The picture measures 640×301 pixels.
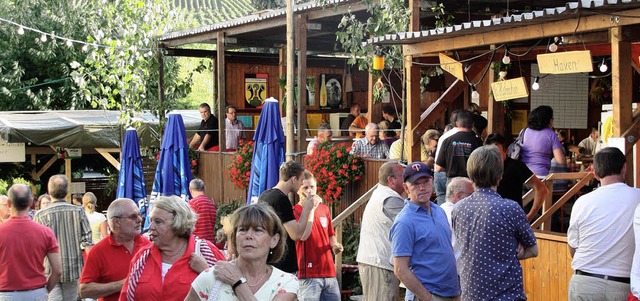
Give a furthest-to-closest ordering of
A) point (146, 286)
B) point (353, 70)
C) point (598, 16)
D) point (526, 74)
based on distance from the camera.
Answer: point (353, 70) → point (526, 74) → point (598, 16) → point (146, 286)

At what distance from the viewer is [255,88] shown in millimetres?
21969

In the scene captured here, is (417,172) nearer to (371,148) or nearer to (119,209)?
→ (119,209)

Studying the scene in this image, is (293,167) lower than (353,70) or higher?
lower

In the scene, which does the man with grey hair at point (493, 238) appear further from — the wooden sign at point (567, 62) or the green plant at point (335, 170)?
the green plant at point (335, 170)

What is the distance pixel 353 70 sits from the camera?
2192 centimetres

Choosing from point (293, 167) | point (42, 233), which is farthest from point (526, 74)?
point (42, 233)

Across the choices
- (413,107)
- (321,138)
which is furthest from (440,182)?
(321,138)

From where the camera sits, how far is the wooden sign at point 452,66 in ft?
36.4

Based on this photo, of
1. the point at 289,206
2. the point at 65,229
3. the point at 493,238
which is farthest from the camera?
the point at 65,229

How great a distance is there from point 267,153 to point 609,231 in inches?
287

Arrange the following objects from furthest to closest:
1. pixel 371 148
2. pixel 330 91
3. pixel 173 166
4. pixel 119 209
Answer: pixel 330 91
pixel 173 166
pixel 371 148
pixel 119 209

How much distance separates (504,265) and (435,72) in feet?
27.0

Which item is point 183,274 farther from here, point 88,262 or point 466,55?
point 466,55

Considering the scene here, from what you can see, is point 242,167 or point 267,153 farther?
point 242,167
